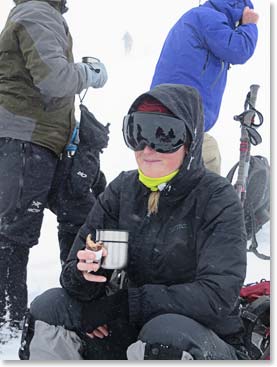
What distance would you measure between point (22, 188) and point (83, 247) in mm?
547

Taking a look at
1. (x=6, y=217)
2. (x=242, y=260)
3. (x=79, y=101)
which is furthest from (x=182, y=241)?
(x=79, y=101)

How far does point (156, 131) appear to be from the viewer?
1880mm

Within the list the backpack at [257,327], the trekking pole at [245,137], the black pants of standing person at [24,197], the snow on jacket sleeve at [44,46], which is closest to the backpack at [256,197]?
the trekking pole at [245,137]

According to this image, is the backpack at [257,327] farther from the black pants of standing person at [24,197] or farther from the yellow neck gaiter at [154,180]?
the black pants of standing person at [24,197]

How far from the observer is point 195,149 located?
1897 millimetres

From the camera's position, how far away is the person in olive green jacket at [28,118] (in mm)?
2303

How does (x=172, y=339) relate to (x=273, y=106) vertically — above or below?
below

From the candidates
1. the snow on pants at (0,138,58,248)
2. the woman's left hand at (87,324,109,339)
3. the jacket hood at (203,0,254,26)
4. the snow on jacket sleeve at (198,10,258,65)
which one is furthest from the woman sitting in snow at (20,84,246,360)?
the jacket hood at (203,0,254,26)

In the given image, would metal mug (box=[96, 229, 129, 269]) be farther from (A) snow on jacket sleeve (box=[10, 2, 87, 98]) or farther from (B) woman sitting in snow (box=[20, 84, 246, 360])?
(A) snow on jacket sleeve (box=[10, 2, 87, 98])

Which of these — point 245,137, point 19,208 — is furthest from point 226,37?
point 19,208

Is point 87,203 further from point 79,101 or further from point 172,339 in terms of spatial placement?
point 172,339

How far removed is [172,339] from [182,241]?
34 centimetres

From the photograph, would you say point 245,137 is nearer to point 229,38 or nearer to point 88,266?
point 229,38

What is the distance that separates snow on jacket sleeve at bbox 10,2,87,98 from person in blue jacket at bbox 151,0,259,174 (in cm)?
68
